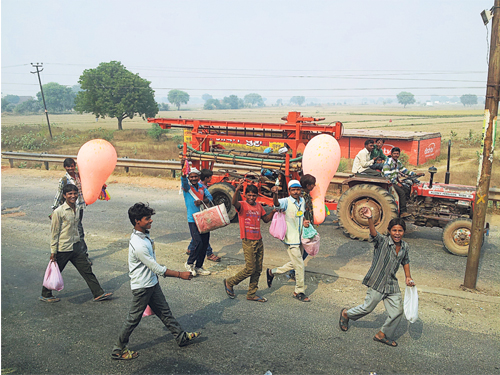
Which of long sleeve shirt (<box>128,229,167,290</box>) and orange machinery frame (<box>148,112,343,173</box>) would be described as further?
orange machinery frame (<box>148,112,343,173</box>)

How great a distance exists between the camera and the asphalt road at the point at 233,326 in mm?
4363

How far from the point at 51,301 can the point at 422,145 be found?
19.2 m

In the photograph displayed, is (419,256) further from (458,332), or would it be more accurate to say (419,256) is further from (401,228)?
(401,228)

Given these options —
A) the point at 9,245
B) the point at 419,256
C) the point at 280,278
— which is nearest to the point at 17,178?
the point at 9,245

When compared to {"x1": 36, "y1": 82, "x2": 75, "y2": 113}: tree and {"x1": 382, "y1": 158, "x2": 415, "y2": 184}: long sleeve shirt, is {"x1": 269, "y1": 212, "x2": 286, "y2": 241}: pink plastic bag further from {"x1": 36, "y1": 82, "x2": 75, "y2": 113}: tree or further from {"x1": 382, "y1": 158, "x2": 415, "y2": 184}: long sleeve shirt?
{"x1": 36, "y1": 82, "x2": 75, "y2": 113}: tree

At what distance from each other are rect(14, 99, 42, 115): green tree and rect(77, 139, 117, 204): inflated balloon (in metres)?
115

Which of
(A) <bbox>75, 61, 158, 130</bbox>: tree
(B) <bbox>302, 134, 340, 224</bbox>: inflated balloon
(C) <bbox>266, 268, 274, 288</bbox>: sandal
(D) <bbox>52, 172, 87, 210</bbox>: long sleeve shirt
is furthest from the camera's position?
(A) <bbox>75, 61, 158, 130</bbox>: tree

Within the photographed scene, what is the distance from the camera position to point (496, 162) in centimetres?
2092

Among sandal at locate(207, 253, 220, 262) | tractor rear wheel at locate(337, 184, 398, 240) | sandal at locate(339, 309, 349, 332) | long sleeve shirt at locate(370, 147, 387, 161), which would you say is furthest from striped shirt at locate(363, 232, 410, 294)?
long sleeve shirt at locate(370, 147, 387, 161)

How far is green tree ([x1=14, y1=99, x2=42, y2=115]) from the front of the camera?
109500 millimetres

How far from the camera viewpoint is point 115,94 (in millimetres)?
49875

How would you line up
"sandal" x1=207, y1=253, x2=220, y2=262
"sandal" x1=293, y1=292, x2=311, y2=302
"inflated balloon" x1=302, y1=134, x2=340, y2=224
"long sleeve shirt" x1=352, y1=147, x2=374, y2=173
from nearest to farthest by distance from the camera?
"sandal" x1=293, y1=292, x2=311, y2=302 → "inflated balloon" x1=302, y1=134, x2=340, y2=224 → "sandal" x1=207, y1=253, x2=220, y2=262 → "long sleeve shirt" x1=352, y1=147, x2=374, y2=173

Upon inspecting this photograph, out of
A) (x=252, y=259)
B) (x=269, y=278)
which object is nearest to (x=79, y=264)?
(x=252, y=259)

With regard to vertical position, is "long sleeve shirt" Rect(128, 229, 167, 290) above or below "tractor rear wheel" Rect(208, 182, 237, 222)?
above
